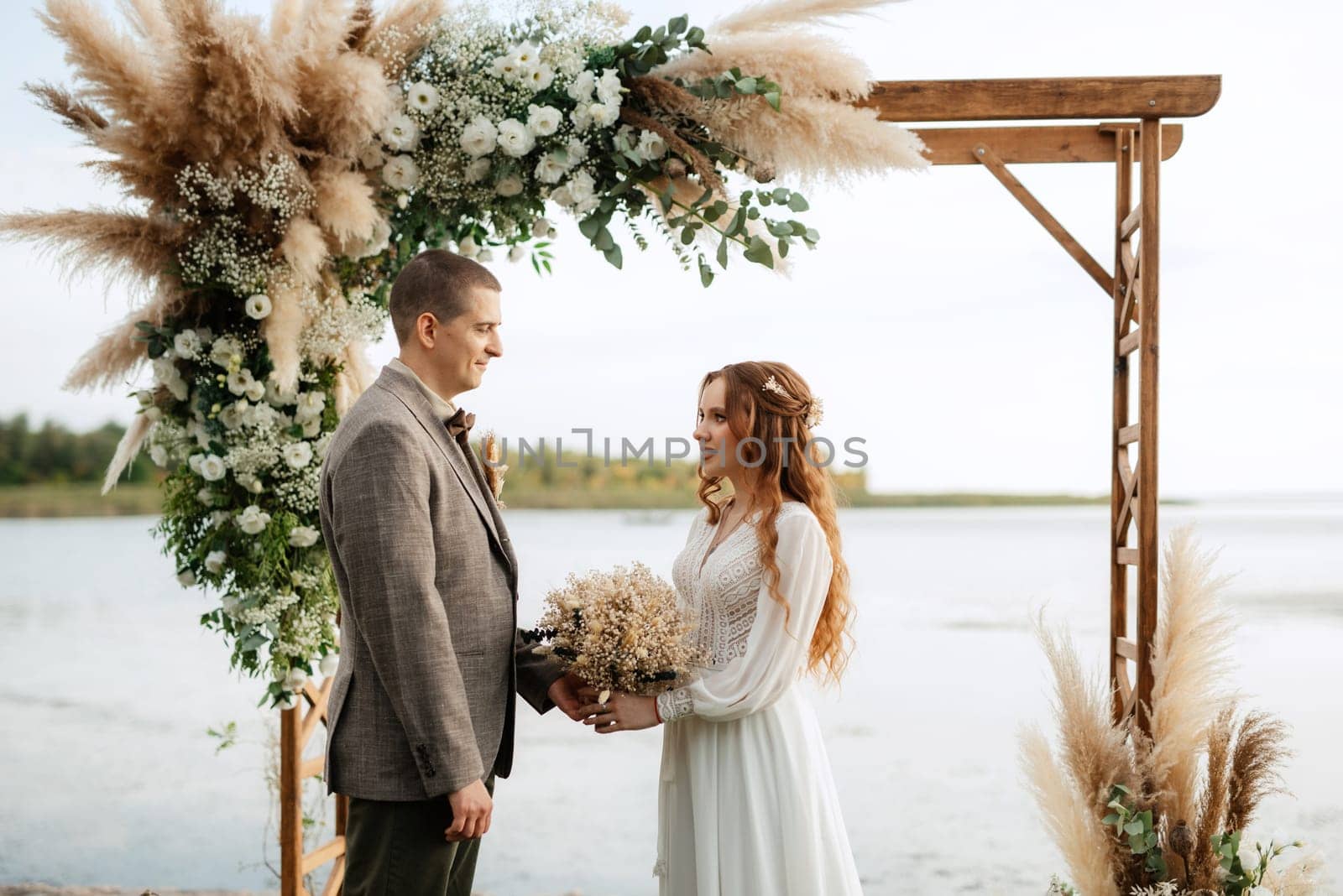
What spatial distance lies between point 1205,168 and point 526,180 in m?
4.76

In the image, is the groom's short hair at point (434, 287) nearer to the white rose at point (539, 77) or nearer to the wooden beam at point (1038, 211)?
the white rose at point (539, 77)

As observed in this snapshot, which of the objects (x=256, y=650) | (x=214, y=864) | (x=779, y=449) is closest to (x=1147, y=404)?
(x=779, y=449)

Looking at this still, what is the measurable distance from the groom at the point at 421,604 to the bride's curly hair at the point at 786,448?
60cm

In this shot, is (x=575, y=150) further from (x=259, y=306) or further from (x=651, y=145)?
(x=259, y=306)

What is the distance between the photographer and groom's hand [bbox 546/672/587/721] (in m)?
2.54

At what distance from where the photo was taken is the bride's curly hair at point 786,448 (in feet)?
8.42

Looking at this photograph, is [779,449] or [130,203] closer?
[779,449]

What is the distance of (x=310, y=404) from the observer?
9.95 feet

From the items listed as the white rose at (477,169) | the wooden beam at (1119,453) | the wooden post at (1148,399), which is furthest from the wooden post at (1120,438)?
the white rose at (477,169)

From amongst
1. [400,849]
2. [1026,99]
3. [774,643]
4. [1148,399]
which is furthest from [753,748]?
[1026,99]

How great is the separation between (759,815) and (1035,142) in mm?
2372

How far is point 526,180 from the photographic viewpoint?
3.06m

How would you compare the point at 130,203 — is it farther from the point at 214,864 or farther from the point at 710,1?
the point at 214,864

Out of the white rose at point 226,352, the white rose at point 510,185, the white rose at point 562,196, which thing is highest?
the white rose at point 510,185
